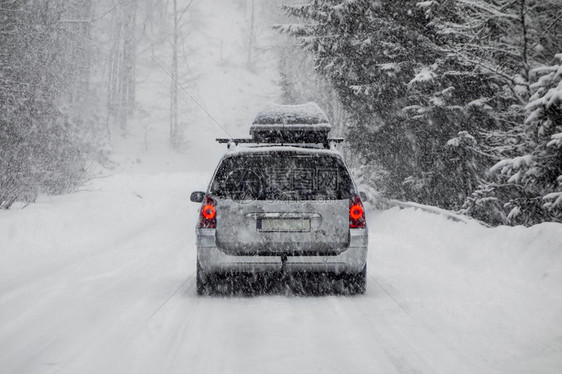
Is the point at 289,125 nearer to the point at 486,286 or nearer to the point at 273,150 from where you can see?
the point at 273,150

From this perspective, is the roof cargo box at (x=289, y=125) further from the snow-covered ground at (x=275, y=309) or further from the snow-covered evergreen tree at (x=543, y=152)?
the snow-covered evergreen tree at (x=543, y=152)

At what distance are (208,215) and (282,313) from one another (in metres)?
1.48

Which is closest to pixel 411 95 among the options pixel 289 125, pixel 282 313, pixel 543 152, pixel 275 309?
pixel 289 125

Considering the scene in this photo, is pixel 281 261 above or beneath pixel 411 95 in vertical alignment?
beneath

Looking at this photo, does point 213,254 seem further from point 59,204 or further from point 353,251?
point 59,204

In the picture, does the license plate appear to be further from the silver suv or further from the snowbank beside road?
the snowbank beside road

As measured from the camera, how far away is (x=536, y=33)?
12047 mm

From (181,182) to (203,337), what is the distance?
27316 millimetres

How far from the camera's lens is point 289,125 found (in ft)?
39.2

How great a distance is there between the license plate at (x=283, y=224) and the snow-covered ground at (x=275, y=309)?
846 mm

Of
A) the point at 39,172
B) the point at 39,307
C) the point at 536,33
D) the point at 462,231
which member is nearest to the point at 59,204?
the point at 39,172

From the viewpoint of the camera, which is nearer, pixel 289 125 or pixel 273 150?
pixel 273 150

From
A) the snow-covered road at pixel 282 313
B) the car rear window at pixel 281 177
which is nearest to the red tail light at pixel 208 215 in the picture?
the car rear window at pixel 281 177

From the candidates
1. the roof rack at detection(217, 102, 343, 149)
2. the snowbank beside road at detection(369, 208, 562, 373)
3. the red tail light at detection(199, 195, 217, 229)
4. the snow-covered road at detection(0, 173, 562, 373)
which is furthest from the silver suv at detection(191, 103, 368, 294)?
the roof rack at detection(217, 102, 343, 149)
